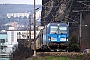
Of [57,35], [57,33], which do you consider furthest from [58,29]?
[57,35]

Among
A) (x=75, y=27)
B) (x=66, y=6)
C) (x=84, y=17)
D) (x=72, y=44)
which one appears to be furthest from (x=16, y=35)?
(x=72, y=44)

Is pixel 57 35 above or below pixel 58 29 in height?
below

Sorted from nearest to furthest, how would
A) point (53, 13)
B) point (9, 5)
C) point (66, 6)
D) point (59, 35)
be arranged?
point (59, 35) < point (66, 6) < point (53, 13) < point (9, 5)

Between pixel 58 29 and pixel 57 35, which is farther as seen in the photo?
pixel 58 29

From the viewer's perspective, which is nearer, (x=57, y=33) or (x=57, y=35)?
(x=57, y=35)

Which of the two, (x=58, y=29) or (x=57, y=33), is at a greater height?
(x=58, y=29)

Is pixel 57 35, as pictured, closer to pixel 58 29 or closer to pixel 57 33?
pixel 57 33

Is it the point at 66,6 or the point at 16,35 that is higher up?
the point at 66,6

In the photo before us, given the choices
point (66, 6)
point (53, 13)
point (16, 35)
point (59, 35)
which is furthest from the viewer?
point (16, 35)

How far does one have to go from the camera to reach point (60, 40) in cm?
3888

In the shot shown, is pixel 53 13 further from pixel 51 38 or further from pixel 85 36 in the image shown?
pixel 51 38

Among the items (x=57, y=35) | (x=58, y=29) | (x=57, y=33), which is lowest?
(x=57, y=35)

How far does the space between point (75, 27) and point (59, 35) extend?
3093cm

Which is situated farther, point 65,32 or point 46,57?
point 65,32
